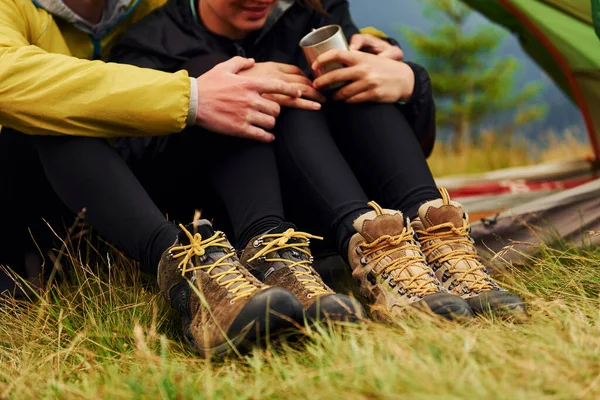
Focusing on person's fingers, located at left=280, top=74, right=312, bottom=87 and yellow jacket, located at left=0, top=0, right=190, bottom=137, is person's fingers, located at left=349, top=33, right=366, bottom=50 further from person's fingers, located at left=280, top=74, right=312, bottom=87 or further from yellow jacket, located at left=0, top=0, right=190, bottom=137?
yellow jacket, located at left=0, top=0, right=190, bottom=137

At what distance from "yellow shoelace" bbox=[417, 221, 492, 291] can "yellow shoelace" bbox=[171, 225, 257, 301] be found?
417 mm

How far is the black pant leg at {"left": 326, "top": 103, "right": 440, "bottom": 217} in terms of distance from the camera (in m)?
1.69

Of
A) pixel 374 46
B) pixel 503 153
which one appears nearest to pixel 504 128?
pixel 503 153

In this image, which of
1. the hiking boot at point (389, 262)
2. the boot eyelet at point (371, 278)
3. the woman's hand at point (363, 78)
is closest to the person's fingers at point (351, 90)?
the woman's hand at point (363, 78)

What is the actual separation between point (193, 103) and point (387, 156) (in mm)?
442

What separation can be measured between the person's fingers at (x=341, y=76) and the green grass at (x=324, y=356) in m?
0.56

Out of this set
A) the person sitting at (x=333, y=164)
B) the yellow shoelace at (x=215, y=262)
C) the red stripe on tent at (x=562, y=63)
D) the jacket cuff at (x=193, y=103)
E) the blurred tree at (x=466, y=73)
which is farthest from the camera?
the blurred tree at (x=466, y=73)

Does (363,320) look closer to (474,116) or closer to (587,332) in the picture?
(587,332)

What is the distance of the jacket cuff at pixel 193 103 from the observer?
1615 mm

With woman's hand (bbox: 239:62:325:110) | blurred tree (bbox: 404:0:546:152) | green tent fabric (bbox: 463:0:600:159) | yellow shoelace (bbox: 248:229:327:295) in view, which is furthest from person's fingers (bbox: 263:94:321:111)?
blurred tree (bbox: 404:0:546:152)

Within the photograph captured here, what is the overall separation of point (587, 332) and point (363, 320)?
0.36 meters

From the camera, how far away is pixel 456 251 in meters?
1.57

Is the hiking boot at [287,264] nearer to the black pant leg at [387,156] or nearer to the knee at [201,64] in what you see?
the black pant leg at [387,156]

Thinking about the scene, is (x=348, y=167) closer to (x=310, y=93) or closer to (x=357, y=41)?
(x=310, y=93)
